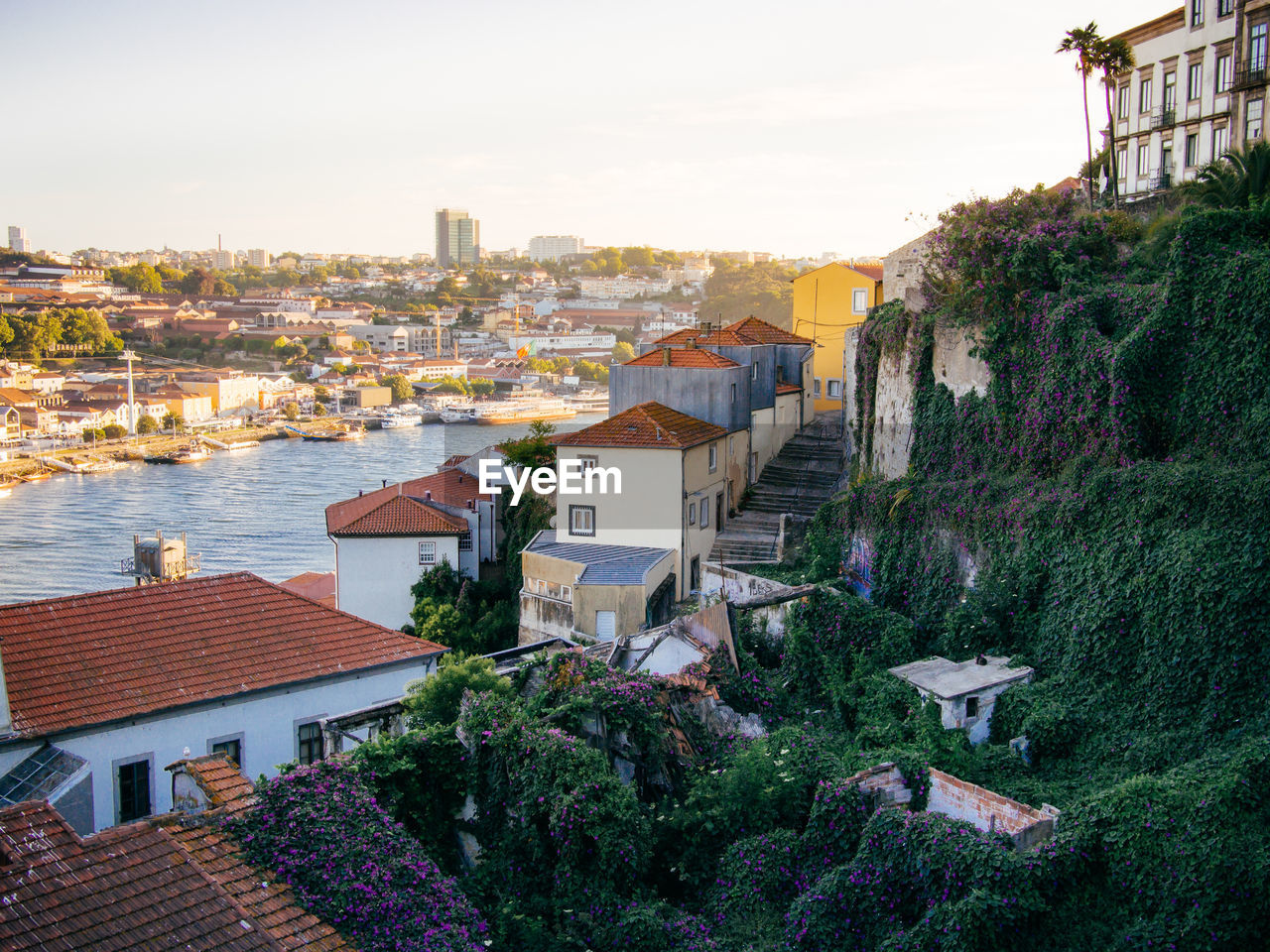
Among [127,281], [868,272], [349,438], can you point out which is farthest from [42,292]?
[868,272]

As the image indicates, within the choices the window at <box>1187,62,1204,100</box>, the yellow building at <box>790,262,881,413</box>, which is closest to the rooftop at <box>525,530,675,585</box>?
the yellow building at <box>790,262,881,413</box>

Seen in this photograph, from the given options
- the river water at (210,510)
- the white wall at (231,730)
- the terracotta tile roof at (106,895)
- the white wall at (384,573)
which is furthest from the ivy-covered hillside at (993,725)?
the river water at (210,510)

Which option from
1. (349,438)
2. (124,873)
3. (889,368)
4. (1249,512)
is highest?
(889,368)

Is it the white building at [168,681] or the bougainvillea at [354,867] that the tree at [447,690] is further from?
the bougainvillea at [354,867]

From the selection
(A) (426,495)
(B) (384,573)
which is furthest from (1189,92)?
(B) (384,573)

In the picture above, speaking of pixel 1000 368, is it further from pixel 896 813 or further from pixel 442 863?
pixel 442 863

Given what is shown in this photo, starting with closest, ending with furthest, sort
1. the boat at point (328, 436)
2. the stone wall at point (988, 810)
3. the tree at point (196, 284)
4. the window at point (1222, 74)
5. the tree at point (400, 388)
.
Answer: the stone wall at point (988, 810)
the window at point (1222, 74)
the boat at point (328, 436)
the tree at point (400, 388)
the tree at point (196, 284)
